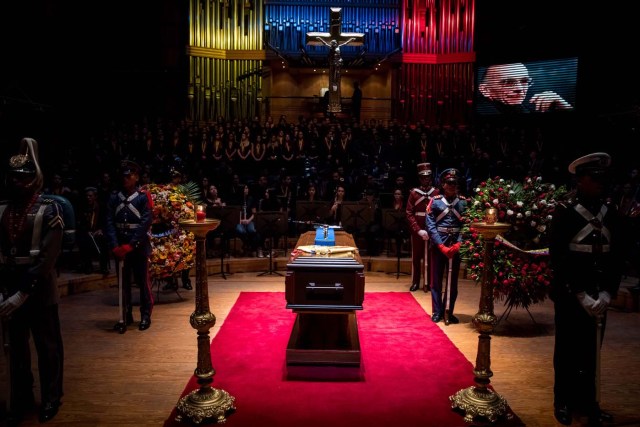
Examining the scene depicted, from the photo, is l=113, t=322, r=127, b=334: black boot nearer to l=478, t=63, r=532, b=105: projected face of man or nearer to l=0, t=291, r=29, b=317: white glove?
l=0, t=291, r=29, b=317: white glove

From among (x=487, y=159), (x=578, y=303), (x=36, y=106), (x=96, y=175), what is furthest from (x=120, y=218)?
(x=487, y=159)

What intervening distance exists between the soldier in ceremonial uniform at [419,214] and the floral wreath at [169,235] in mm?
2964

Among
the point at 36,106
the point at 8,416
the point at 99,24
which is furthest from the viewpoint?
the point at 99,24

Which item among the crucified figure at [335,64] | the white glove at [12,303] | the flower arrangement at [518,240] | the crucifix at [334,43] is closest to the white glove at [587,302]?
the flower arrangement at [518,240]

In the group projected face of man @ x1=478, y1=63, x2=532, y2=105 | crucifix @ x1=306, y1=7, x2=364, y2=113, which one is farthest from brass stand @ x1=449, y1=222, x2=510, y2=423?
projected face of man @ x1=478, y1=63, x2=532, y2=105

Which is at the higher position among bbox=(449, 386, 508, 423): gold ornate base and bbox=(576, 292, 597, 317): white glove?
bbox=(576, 292, 597, 317): white glove

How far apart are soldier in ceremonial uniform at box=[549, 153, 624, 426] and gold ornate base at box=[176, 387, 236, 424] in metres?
2.29

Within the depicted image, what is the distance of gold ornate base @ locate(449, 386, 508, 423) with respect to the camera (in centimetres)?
355

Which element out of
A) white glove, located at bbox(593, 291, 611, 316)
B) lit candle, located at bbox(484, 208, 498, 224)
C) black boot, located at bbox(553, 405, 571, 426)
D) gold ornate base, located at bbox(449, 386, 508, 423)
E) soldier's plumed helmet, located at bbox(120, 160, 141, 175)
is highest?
soldier's plumed helmet, located at bbox(120, 160, 141, 175)

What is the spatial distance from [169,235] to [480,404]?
457 cm

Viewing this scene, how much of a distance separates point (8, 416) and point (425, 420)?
278 centimetres

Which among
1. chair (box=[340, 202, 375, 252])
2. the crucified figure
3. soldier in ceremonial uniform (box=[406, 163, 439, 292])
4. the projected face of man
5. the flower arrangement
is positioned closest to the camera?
the flower arrangement

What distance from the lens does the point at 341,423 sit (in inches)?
139

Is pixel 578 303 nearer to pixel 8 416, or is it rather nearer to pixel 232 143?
pixel 8 416
